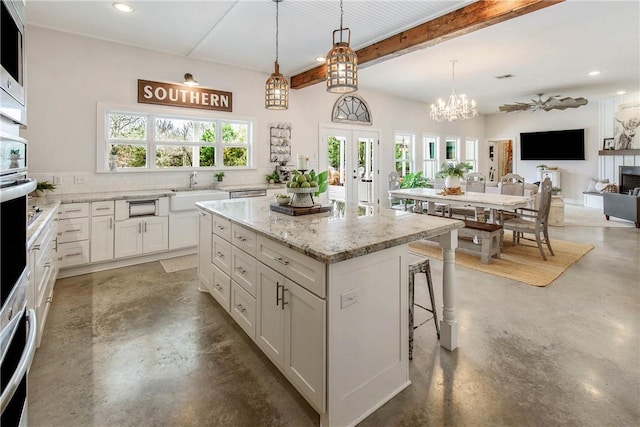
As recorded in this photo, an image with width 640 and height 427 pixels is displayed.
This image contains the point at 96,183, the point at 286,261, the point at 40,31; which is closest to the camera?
the point at 286,261

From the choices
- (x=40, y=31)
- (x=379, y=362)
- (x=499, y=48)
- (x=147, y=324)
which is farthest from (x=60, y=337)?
(x=499, y=48)

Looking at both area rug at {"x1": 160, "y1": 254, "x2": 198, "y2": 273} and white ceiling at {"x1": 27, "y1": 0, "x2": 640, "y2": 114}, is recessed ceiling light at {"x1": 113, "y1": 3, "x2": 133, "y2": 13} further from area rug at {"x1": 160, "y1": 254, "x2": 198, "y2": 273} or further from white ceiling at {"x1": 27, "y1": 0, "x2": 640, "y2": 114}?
area rug at {"x1": 160, "y1": 254, "x2": 198, "y2": 273}

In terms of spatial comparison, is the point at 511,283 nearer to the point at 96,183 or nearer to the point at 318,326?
the point at 318,326

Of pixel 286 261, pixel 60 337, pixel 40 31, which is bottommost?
pixel 60 337

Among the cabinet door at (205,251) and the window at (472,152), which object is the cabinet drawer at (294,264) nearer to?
the cabinet door at (205,251)

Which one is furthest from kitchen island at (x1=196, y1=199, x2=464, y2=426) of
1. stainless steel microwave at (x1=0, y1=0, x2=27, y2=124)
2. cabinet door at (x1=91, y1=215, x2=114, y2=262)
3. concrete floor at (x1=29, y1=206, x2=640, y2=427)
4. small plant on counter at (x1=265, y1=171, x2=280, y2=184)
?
small plant on counter at (x1=265, y1=171, x2=280, y2=184)

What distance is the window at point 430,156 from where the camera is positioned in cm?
891

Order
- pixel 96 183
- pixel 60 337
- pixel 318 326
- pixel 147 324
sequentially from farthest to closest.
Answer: pixel 96 183 → pixel 147 324 → pixel 60 337 → pixel 318 326

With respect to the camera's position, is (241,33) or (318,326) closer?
(318,326)

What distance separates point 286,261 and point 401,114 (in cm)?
712

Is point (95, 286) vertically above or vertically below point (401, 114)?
below

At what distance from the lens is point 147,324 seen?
270 cm

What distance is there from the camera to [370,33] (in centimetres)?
404

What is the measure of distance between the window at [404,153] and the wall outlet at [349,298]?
6.87 m
